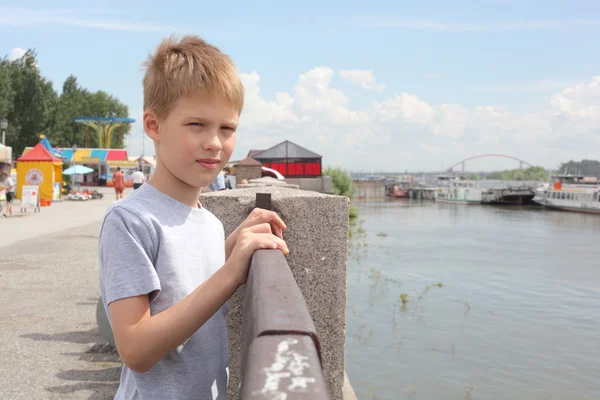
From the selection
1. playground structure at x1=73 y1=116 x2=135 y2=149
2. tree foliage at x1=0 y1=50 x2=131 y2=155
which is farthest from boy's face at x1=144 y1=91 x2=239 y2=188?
playground structure at x1=73 y1=116 x2=135 y2=149

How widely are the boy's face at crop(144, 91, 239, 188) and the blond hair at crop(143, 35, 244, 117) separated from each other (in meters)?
0.02

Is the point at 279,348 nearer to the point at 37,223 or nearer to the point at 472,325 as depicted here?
the point at 472,325

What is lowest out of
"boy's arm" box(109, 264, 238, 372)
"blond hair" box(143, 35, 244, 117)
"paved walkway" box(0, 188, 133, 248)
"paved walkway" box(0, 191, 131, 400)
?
"paved walkway" box(0, 191, 131, 400)

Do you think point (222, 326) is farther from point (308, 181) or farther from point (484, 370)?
point (308, 181)

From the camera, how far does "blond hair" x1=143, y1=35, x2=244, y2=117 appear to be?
1.51m

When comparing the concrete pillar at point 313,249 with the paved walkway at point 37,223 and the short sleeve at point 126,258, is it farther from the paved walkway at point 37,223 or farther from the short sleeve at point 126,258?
the paved walkway at point 37,223

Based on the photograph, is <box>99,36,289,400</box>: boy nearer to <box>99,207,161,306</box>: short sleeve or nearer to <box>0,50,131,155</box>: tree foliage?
<box>99,207,161,306</box>: short sleeve

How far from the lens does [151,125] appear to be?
1590 mm

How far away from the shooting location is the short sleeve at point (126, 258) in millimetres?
1381

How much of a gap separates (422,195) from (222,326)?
325 ft

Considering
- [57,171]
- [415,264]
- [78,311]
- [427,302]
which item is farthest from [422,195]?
[78,311]

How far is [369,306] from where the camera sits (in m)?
12.6

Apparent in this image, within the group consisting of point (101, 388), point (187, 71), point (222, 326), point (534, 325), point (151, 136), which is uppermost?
point (187, 71)

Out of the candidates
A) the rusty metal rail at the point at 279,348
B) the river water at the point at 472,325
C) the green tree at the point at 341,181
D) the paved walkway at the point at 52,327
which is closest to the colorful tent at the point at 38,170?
the paved walkway at the point at 52,327
